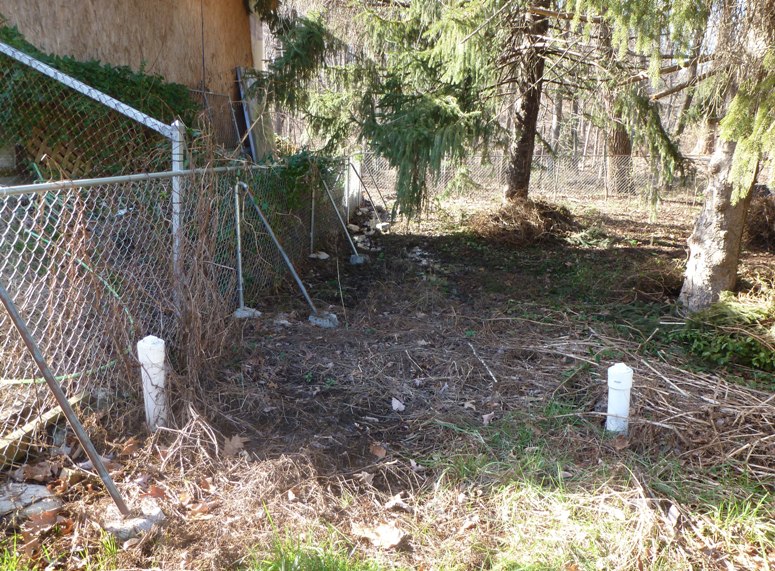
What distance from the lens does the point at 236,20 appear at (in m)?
9.60

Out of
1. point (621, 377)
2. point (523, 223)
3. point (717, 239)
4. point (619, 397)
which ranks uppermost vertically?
point (717, 239)

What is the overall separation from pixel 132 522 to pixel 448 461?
5.43ft

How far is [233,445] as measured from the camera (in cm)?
316

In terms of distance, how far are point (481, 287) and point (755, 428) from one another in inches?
149

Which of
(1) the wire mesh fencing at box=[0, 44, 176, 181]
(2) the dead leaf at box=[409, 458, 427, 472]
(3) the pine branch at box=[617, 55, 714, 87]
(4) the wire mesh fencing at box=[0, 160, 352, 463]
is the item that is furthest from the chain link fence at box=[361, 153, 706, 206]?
(2) the dead leaf at box=[409, 458, 427, 472]

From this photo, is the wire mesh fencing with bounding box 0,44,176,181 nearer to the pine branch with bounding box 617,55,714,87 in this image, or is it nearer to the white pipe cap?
the white pipe cap

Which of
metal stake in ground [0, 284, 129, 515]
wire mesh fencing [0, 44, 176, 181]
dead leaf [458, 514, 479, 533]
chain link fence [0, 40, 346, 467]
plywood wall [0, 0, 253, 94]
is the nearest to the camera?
metal stake in ground [0, 284, 129, 515]

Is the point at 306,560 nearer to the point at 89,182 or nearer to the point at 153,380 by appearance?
the point at 153,380

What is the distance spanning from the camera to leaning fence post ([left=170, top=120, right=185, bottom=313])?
145 inches

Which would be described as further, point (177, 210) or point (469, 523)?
point (177, 210)

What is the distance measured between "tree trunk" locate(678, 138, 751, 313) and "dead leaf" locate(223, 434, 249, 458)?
15.5ft

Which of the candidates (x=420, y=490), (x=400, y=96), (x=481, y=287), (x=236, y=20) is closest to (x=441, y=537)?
(x=420, y=490)

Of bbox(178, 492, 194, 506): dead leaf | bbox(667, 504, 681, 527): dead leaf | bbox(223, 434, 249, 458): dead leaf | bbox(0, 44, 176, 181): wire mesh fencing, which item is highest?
bbox(0, 44, 176, 181): wire mesh fencing

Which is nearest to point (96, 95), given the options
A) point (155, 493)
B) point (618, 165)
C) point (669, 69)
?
point (155, 493)
